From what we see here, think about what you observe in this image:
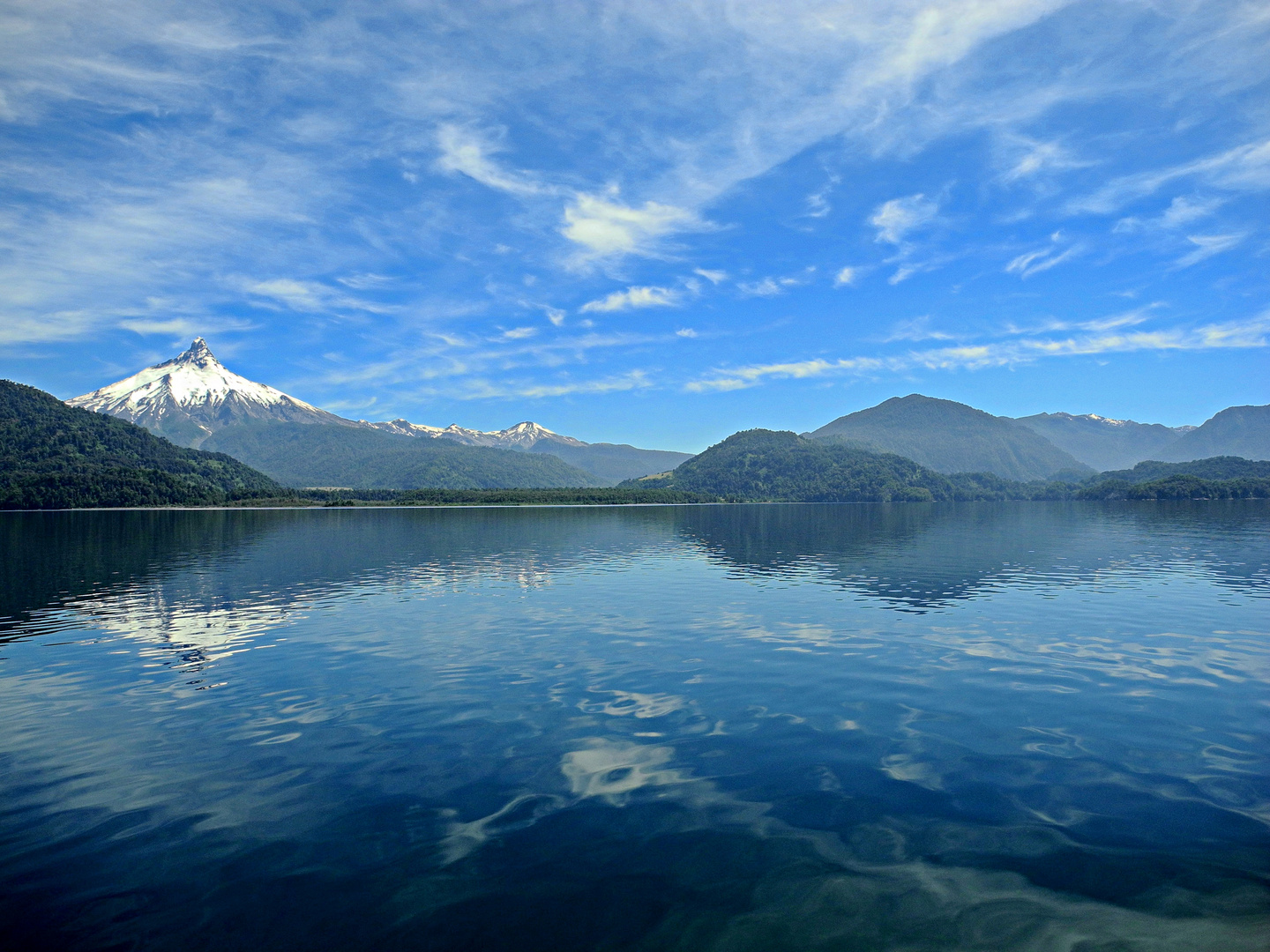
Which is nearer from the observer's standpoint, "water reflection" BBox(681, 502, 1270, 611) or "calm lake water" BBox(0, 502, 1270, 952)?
"calm lake water" BBox(0, 502, 1270, 952)

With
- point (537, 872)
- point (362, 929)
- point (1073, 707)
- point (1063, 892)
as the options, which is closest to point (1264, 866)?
point (1063, 892)

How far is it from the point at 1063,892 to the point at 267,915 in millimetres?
18023

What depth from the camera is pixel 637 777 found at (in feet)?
69.2

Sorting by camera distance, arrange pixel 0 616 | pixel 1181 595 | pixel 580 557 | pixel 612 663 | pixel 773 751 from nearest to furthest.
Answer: pixel 773 751 → pixel 612 663 → pixel 0 616 → pixel 1181 595 → pixel 580 557

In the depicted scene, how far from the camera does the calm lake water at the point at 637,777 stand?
14.2m

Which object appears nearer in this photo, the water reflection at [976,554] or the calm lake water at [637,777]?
the calm lake water at [637,777]

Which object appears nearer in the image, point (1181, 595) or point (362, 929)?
point (362, 929)

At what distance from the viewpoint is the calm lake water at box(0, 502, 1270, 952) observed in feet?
46.5

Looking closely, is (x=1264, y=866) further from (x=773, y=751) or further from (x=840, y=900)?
(x=773, y=751)

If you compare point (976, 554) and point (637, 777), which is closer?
point (637, 777)

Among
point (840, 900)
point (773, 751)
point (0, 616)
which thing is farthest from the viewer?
point (0, 616)

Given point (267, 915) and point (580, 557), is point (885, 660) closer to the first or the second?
point (267, 915)

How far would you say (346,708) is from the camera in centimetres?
2811

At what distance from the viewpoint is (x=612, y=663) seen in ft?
117
